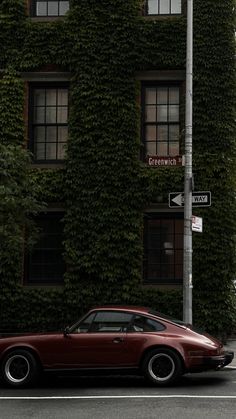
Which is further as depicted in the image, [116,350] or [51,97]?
[51,97]

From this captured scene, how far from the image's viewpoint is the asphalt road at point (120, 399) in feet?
28.1

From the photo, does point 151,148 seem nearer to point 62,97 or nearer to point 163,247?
point 163,247

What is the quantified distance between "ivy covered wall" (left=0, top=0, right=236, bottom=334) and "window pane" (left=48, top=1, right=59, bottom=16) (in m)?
0.65

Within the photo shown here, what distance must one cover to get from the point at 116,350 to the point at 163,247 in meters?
6.90

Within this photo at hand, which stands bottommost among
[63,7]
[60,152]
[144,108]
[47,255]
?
[47,255]

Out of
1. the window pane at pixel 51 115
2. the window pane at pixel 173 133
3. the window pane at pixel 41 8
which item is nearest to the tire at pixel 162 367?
the window pane at pixel 173 133

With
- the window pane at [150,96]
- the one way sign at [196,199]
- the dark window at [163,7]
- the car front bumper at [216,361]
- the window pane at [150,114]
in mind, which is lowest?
the car front bumper at [216,361]

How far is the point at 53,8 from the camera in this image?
716 inches

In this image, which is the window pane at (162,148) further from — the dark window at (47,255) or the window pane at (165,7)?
the window pane at (165,7)

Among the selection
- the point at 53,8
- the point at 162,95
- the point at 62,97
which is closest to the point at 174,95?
the point at 162,95

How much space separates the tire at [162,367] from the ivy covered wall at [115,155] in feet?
19.1

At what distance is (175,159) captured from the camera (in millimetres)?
14016

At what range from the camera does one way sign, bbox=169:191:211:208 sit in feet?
45.9

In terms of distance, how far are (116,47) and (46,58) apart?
198 cm
